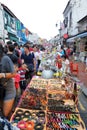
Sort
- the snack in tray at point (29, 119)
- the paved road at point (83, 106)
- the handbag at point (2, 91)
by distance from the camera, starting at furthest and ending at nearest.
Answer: the paved road at point (83, 106), the handbag at point (2, 91), the snack in tray at point (29, 119)

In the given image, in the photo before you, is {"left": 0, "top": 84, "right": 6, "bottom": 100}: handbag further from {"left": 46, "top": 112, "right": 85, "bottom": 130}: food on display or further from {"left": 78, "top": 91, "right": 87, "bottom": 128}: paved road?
{"left": 78, "top": 91, "right": 87, "bottom": 128}: paved road

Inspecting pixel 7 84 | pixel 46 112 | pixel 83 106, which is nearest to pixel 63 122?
pixel 46 112

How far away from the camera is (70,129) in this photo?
4059 mm

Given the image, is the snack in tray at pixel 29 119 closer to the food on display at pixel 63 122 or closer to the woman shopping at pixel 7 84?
the food on display at pixel 63 122

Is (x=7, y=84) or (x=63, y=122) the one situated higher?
(x=7, y=84)

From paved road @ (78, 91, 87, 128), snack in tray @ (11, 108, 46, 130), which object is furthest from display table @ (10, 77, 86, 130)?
paved road @ (78, 91, 87, 128)

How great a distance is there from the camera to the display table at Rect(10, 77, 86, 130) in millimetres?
4121

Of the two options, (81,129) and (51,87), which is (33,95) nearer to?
(51,87)

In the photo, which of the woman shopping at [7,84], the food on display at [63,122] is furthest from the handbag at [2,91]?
the food on display at [63,122]

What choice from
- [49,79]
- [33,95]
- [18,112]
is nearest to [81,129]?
[18,112]

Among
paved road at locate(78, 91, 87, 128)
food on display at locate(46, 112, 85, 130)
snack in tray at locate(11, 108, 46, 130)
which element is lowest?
paved road at locate(78, 91, 87, 128)

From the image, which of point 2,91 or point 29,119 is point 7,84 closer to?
point 2,91

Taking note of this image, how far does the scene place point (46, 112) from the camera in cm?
476

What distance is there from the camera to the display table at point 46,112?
4.12 meters
